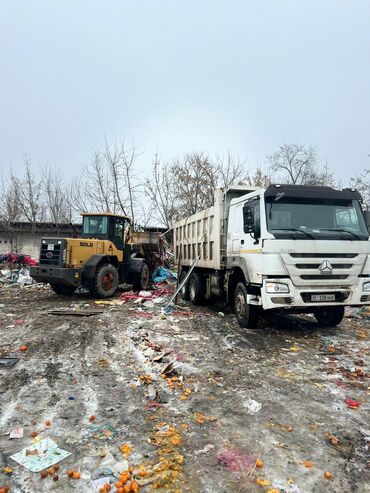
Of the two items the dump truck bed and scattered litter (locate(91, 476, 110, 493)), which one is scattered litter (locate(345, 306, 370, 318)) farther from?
scattered litter (locate(91, 476, 110, 493))

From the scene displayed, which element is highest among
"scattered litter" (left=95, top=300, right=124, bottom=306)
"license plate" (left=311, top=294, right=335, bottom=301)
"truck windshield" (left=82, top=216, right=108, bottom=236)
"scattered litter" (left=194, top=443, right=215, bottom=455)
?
"truck windshield" (left=82, top=216, right=108, bottom=236)

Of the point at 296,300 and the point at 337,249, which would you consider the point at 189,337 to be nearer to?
the point at 296,300

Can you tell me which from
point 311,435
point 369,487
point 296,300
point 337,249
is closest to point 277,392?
point 311,435

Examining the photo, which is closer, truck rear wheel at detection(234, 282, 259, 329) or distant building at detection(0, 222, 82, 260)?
truck rear wheel at detection(234, 282, 259, 329)

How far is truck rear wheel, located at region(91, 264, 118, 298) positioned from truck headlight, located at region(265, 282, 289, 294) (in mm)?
6505

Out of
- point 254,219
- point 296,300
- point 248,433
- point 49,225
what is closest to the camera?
point 248,433

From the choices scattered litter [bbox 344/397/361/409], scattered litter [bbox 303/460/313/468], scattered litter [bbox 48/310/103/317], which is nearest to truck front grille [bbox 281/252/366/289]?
scattered litter [bbox 344/397/361/409]

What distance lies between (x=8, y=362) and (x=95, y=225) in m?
7.83

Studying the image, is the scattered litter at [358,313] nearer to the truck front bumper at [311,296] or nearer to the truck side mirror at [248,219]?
the truck front bumper at [311,296]

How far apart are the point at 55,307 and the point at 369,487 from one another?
9051 millimetres

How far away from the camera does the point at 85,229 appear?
1318 centimetres

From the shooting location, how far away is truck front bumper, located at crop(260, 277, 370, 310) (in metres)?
6.70

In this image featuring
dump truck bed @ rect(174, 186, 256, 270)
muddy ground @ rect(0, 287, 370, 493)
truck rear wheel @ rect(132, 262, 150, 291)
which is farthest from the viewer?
truck rear wheel @ rect(132, 262, 150, 291)

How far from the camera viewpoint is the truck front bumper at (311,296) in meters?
6.70
